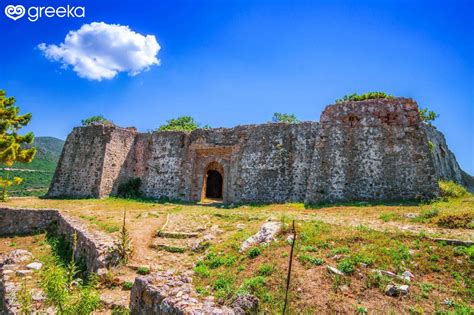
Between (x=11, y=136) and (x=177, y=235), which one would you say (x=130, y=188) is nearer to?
(x=11, y=136)

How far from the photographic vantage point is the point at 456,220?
8.78 m

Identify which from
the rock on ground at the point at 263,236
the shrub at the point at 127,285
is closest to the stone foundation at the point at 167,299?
the shrub at the point at 127,285

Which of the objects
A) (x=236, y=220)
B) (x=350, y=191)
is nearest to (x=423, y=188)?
(x=350, y=191)

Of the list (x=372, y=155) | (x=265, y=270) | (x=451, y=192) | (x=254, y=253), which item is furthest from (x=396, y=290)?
(x=451, y=192)

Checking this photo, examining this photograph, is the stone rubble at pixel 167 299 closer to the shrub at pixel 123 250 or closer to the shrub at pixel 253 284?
the shrub at pixel 253 284

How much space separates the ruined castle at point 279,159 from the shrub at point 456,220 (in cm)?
460

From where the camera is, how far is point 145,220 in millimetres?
13023

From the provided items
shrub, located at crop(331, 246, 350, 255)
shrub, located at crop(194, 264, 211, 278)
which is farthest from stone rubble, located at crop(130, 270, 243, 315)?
shrub, located at crop(331, 246, 350, 255)

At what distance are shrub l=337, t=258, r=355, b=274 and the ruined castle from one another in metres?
8.45

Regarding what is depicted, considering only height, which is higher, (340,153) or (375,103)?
(375,103)

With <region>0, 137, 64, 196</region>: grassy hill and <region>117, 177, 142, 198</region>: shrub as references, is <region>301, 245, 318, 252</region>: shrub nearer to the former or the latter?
<region>117, 177, 142, 198</region>: shrub

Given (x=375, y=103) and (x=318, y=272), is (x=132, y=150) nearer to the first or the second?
(x=375, y=103)

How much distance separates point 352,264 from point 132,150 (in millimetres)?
19295

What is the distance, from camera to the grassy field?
5.54m
